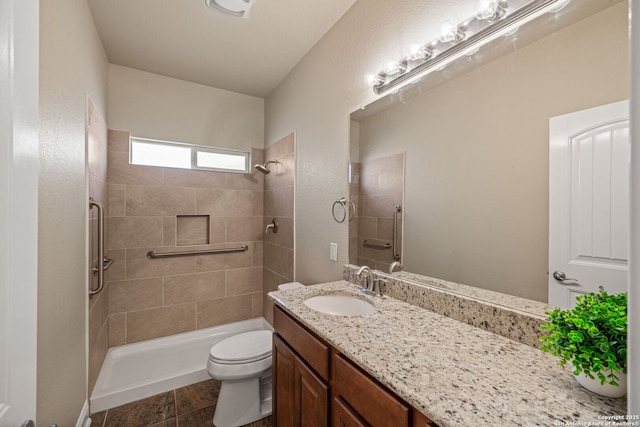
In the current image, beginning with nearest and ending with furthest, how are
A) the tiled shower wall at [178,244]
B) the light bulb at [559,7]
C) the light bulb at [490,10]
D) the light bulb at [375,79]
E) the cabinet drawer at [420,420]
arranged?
1. the cabinet drawer at [420,420]
2. the light bulb at [559,7]
3. the light bulb at [490,10]
4. the light bulb at [375,79]
5. the tiled shower wall at [178,244]

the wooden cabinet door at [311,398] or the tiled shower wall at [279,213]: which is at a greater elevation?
the tiled shower wall at [279,213]

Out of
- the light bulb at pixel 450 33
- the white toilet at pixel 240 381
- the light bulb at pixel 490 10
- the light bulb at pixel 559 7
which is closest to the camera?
the light bulb at pixel 559 7

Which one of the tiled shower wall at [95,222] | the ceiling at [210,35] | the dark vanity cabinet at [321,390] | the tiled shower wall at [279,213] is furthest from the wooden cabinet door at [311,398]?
the ceiling at [210,35]

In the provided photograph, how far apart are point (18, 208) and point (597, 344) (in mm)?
1322

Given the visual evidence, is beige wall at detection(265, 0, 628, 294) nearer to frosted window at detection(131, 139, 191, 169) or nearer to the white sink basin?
the white sink basin

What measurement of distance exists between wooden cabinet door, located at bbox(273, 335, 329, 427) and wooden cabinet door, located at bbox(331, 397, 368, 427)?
47 millimetres

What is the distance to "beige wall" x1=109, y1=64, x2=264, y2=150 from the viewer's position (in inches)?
96.8

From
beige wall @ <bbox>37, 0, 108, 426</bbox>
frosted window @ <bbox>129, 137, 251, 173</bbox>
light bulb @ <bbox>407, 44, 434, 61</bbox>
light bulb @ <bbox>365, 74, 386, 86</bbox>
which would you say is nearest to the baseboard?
beige wall @ <bbox>37, 0, 108, 426</bbox>

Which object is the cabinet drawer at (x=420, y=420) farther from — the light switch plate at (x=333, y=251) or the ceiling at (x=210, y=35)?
the ceiling at (x=210, y=35)

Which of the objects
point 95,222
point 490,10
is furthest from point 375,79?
point 95,222

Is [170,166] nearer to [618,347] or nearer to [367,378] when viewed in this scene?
[367,378]

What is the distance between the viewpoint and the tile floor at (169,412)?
177 centimetres

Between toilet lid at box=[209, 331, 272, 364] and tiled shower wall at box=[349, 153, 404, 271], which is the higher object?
tiled shower wall at box=[349, 153, 404, 271]

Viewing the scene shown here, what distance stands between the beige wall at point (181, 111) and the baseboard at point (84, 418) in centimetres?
211
